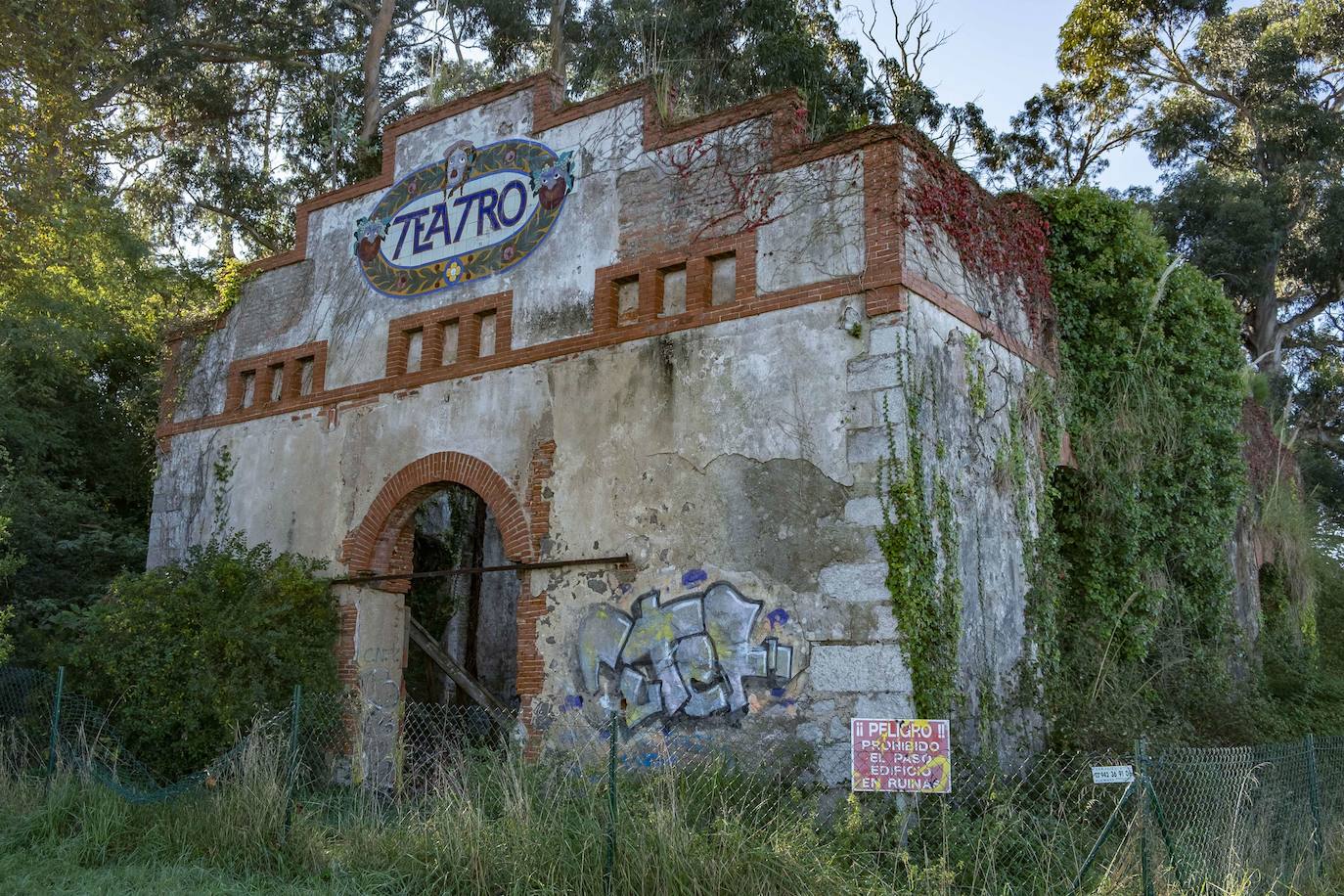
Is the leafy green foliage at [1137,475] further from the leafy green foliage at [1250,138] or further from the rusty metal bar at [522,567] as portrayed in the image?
the leafy green foliage at [1250,138]

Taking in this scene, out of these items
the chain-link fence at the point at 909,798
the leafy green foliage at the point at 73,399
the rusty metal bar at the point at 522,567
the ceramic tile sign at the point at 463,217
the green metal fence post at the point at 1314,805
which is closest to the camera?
the chain-link fence at the point at 909,798

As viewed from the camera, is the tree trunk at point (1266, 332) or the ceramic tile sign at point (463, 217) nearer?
the ceramic tile sign at point (463, 217)

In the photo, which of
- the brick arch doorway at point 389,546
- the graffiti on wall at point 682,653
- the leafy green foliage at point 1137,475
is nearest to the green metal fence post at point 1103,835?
the graffiti on wall at point 682,653

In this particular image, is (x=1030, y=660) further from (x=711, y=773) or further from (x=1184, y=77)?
(x=1184, y=77)

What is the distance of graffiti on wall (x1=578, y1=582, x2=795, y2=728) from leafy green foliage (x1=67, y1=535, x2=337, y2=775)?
328 cm

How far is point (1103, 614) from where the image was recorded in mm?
11477

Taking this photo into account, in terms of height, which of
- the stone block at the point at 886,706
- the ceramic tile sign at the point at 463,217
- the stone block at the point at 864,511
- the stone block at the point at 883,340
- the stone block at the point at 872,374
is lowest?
the stone block at the point at 886,706

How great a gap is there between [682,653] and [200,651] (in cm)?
485

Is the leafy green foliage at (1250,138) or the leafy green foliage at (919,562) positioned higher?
the leafy green foliage at (1250,138)

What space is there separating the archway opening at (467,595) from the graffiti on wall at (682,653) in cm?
614

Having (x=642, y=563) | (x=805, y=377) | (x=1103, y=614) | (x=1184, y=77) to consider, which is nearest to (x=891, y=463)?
(x=805, y=377)

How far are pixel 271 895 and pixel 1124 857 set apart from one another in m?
5.16

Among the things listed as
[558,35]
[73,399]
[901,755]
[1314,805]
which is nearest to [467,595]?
[73,399]

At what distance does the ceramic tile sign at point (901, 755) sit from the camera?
741cm
